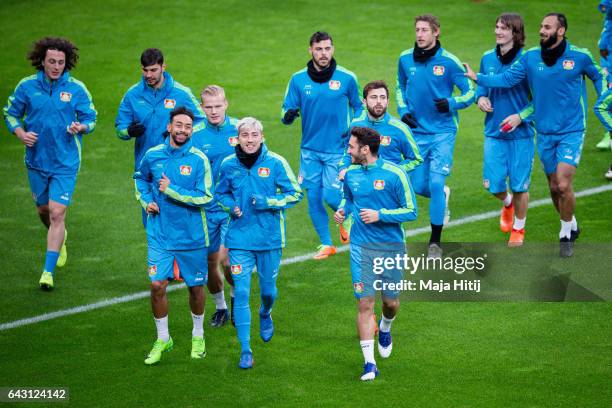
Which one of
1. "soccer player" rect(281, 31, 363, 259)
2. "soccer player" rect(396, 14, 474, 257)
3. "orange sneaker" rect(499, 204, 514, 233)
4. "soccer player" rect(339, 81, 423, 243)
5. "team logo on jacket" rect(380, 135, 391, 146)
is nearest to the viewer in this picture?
"soccer player" rect(339, 81, 423, 243)

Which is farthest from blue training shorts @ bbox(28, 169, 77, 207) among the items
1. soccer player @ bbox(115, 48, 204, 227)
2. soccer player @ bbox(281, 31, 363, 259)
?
soccer player @ bbox(281, 31, 363, 259)

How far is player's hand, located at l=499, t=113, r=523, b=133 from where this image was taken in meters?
13.2

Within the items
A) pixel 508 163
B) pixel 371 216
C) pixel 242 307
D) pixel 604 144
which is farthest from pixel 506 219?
pixel 242 307

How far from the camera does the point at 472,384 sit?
32.9 ft

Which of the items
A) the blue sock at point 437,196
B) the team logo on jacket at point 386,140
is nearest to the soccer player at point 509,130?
the blue sock at point 437,196

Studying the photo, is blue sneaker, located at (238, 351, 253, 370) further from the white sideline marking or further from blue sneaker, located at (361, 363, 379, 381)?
the white sideline marking

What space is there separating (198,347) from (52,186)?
316 centimetres

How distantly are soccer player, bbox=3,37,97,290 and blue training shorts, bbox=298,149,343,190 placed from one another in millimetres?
2578

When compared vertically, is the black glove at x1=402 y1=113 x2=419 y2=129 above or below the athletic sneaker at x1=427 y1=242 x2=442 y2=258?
above

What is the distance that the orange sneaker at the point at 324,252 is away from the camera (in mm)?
13773

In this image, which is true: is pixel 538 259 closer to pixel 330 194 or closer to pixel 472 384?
pixel 330 194

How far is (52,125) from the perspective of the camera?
42.5 ft

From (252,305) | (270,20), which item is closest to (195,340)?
(252,305)

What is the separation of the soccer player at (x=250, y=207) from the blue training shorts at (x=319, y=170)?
302cm
